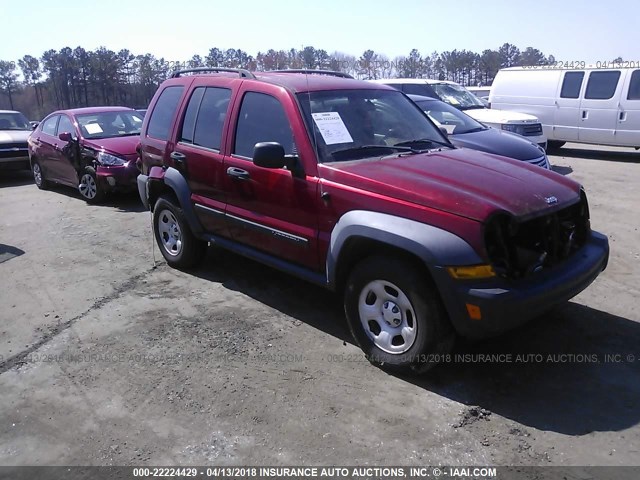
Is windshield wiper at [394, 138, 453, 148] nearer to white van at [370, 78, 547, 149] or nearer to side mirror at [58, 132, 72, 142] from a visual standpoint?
white van at [370, 78, 547, 149]

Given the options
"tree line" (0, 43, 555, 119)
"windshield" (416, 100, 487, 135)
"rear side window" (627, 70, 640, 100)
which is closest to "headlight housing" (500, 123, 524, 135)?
"windshield" (416, 100, 487, 135)

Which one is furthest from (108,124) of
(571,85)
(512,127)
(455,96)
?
(571,85)

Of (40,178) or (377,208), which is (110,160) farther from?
(377,208)

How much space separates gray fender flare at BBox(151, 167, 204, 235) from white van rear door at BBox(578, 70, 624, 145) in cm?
1134

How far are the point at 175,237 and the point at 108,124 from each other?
5.53 meters

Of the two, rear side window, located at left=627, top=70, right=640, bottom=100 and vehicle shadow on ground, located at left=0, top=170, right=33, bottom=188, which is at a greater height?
rear side window, located at left=627, top=70, right=640, bottom=100

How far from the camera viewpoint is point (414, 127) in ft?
16.0

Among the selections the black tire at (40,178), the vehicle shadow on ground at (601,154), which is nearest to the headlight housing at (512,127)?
the vehicle shadow on ground at (601,154)

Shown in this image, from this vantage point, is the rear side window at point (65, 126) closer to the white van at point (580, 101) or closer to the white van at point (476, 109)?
the white van at point (476, 109)

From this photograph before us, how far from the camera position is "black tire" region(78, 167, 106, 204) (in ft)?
31.6

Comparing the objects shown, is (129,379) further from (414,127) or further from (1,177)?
(1,177)

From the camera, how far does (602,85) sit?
520 inches

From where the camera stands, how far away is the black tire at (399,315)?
3477 mm

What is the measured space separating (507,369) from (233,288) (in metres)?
2.74
